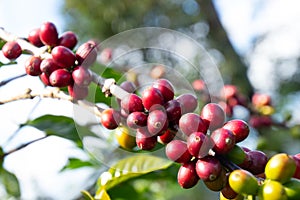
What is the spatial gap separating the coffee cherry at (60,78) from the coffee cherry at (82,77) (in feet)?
0.07

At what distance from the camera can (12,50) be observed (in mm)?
1057

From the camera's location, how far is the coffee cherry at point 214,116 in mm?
746

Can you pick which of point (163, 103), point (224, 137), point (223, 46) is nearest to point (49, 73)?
point (163, 103)

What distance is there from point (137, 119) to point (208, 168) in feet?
0.50

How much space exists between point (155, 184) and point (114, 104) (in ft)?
3.37

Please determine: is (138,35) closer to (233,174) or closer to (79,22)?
(79,22)

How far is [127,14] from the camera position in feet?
22.2

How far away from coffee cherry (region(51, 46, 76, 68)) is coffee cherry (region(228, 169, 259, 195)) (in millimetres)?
406

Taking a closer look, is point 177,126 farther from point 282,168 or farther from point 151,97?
point 282,168

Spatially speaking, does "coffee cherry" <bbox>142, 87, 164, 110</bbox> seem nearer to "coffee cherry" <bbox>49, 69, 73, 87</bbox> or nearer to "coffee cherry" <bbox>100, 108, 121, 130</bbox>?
"coffee cherry" <bbox>100, 108, 121, 130</bbox>

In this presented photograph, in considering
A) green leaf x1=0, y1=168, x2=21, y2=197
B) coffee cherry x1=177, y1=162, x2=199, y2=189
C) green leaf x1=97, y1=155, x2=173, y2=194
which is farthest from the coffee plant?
green leaf x1=0, y1=168, x2=21, y2=197

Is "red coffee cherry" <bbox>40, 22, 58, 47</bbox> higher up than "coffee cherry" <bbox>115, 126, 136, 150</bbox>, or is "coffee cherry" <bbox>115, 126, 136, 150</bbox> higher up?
"red coffee cherry" <bbox>40, 22, 58, 47</bbox>

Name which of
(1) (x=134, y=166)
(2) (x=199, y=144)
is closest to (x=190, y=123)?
(2) (x=199, y=144)

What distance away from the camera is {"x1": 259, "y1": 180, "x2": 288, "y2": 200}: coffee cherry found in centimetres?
62
